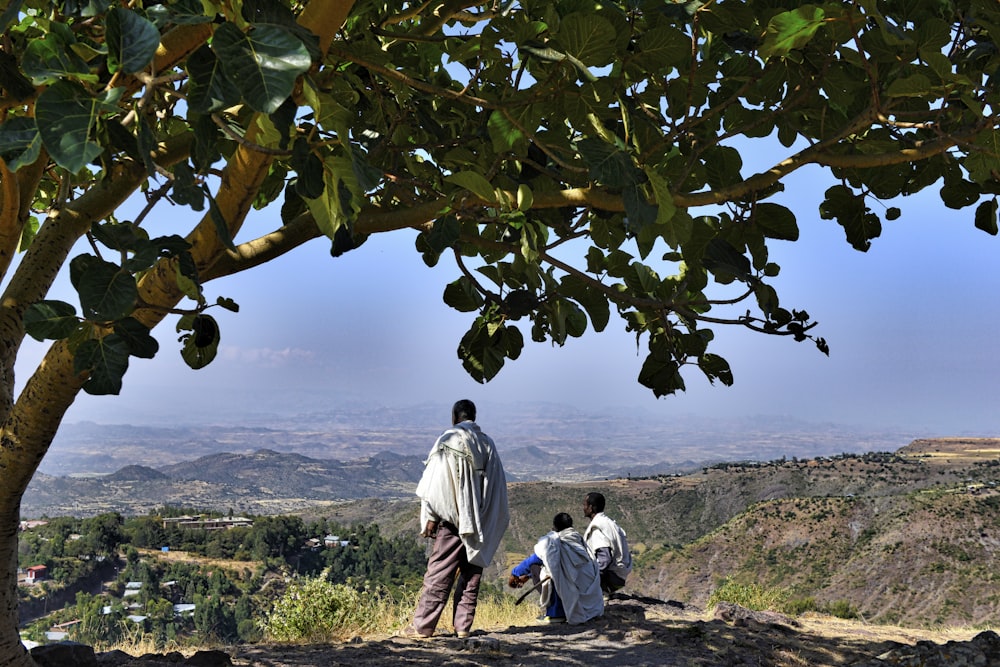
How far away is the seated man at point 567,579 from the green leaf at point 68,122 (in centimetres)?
593

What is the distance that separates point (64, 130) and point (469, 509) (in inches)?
192

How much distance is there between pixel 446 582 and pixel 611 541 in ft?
7.77

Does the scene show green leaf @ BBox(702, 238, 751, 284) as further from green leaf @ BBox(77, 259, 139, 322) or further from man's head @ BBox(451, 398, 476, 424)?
man's head @ BBox(451, 398, 476, 424)

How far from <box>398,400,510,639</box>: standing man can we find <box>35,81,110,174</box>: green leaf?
4794 millimetres

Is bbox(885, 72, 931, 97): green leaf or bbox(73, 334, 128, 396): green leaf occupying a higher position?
bbox(885, 72, 931, 97): green leaf

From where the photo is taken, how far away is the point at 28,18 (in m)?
3.79

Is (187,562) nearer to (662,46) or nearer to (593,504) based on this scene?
(593,504)

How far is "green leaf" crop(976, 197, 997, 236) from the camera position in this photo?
3662mm

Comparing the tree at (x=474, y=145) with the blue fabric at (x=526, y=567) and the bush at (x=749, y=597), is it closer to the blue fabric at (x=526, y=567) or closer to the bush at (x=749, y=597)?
the blue fabric at (x=526, y=567)

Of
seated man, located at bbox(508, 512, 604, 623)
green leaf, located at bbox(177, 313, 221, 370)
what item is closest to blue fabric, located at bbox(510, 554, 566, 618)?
seated man, located at bbox(508, 512, 604, 623)

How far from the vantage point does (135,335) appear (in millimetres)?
2172

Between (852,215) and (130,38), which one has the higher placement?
(852,215)

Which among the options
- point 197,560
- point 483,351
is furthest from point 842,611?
point 197,560

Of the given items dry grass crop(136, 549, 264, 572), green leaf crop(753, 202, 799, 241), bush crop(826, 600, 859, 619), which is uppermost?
green leaf crop(753, 202, 799, 241)
